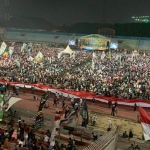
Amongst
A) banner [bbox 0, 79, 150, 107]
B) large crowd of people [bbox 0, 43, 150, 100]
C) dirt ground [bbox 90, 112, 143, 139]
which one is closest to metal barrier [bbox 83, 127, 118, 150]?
dirt ground [bbox 90, 112, 143, 139]

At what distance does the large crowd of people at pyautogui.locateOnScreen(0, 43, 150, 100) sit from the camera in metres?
22.7

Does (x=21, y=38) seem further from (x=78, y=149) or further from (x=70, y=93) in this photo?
(x=78, y=149)

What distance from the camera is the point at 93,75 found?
2706cm

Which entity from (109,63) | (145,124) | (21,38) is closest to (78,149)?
(145,124)

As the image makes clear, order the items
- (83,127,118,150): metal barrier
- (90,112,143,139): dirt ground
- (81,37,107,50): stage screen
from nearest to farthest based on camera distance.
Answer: (83,127,118,150): metal barrier → (90,112,143,139): dirt ground → (81,37,107,50): stage screen

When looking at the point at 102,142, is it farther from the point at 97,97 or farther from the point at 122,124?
the point at 97,97

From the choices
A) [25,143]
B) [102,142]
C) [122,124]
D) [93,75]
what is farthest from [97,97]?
[102,142]

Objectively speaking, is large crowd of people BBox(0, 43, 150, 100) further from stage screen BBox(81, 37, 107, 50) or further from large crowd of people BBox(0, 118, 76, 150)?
large crowd of people BBox(0, 118, 76, 150)

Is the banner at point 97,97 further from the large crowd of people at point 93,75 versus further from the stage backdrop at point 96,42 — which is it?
the stage backdrop at point 96,42

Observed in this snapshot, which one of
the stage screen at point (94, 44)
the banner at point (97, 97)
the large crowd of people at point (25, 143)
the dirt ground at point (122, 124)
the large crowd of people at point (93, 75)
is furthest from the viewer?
the stage screen at point (94, 44)

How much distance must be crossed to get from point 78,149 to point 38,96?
1118 centimetres

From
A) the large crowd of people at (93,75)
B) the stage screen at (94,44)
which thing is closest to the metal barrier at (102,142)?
the large crowd of people at (93,75)

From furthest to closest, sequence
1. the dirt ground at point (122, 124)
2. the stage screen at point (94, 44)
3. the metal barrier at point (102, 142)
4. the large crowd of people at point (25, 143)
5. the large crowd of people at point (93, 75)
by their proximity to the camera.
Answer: the stage screen at point (94, 44) < the large crowd of people at point (93, 75) < the dirt ground at point (122, 124) < the large crowd of people at point (25, 143) < the metal barrier at point (102, 142)

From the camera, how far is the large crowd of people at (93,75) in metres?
22.7
